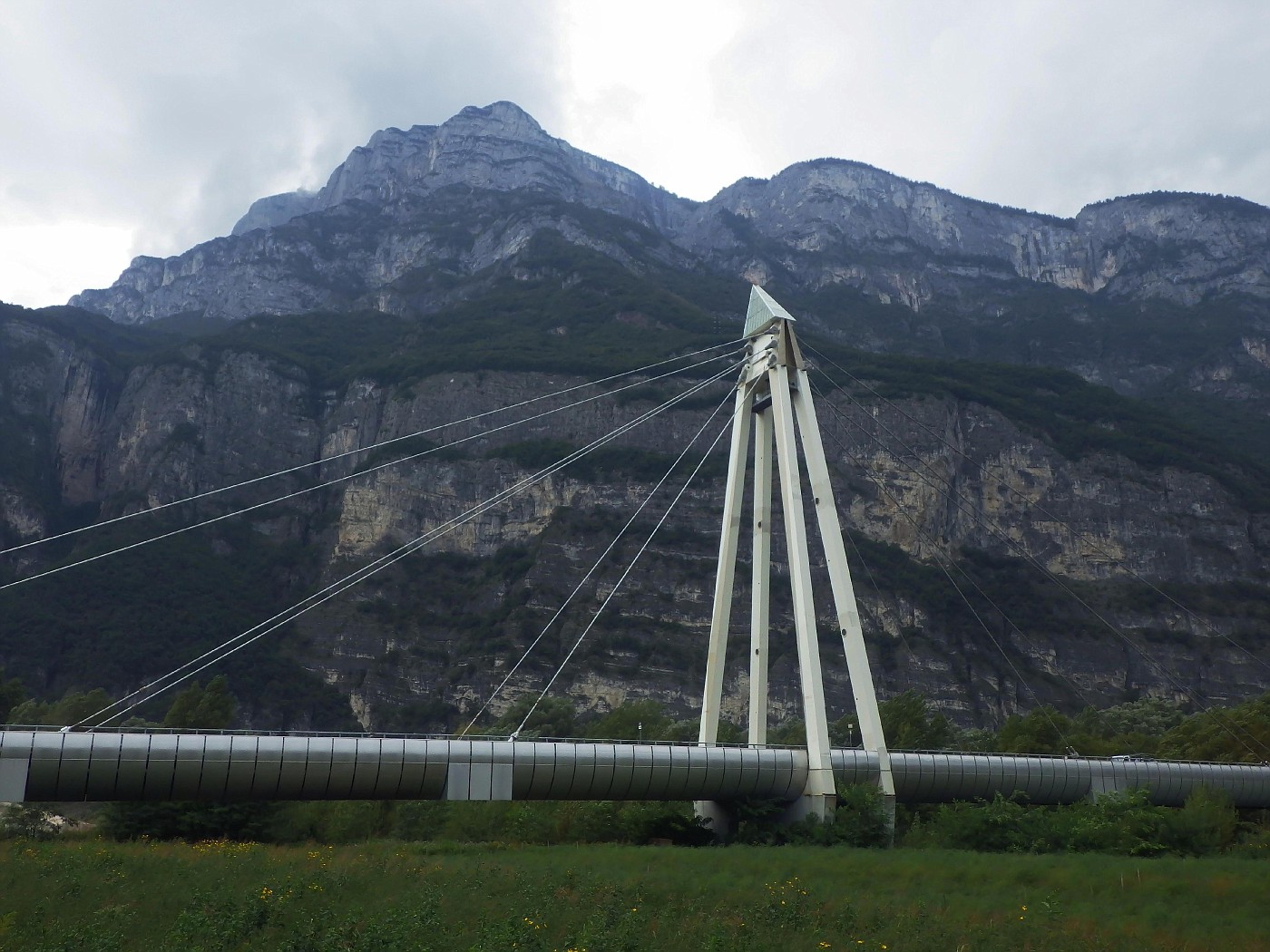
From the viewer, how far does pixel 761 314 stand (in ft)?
137

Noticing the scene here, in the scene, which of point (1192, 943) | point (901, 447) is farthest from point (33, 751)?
point (901, 447)

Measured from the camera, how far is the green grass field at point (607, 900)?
19156 mm

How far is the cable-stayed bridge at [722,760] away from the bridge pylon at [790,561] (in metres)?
0.08

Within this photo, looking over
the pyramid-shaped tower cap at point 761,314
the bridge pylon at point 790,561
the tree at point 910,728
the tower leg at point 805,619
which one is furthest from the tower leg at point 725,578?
the tree at point 910,728

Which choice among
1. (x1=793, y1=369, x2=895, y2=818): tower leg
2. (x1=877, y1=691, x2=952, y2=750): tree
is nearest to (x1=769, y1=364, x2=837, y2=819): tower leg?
(x1=793, y1=369, x2=895, y2=818): tower leg

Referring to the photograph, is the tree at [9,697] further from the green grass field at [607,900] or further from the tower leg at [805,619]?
the tower leg at [805,619]

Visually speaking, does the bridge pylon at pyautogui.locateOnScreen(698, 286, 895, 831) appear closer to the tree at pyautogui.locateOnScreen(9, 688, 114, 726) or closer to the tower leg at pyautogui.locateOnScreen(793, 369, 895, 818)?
the tower leg at pyautogui.locateOnScreen(793, 369, 895, 818)

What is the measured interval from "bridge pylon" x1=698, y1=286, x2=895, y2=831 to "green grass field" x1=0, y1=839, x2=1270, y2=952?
24.7ft

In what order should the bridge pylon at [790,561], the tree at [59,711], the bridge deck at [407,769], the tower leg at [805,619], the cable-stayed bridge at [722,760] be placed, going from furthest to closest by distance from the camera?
the tree at [59,711] → the bridge pylon at [790,561] → the tower leg at [805,619] → the cable-stayed bridge at [722,760] → the bridge deck at [407,769]

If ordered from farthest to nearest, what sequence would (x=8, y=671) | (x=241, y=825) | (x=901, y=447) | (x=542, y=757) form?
(x=901, y=447) < (x=8, y=671) < (x=241, y=825) < (x=542, y=757)

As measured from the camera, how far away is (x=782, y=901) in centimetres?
2183

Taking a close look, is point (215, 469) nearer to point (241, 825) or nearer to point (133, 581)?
point (133, 581)

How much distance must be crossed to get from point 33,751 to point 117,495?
148 meters

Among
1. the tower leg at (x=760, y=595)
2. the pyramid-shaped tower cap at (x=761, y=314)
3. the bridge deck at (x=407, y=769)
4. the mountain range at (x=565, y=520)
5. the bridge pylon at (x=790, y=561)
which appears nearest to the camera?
the bridge deck at (x=407, y=769)
